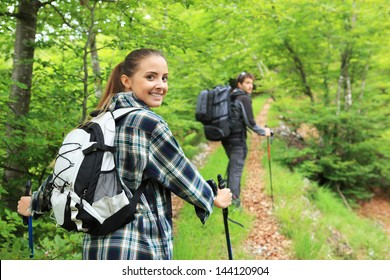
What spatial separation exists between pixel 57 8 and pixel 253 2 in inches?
91.0

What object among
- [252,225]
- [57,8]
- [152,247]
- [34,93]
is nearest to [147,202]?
[152,247]

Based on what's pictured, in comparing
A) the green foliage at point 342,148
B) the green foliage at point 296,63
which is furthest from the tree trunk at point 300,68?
the green foliage at point 342,148

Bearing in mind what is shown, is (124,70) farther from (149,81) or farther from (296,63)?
(296,63)

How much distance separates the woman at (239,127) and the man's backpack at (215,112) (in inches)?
4.6

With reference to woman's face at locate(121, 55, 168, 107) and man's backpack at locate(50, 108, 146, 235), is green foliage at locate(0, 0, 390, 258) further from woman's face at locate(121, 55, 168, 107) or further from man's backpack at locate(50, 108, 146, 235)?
man's backpack at locate(50, 108, 146, 235)

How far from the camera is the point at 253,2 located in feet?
13.9

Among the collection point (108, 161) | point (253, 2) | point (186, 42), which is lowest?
point (108, 161)

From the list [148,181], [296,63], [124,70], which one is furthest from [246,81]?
[296,63]

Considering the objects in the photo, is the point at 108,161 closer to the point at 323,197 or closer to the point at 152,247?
the point at 152,247

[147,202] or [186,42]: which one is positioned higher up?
[186,42]

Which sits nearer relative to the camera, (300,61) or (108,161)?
(108,161)

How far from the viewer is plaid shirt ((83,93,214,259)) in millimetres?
1532

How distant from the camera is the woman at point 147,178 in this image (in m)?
1.53
